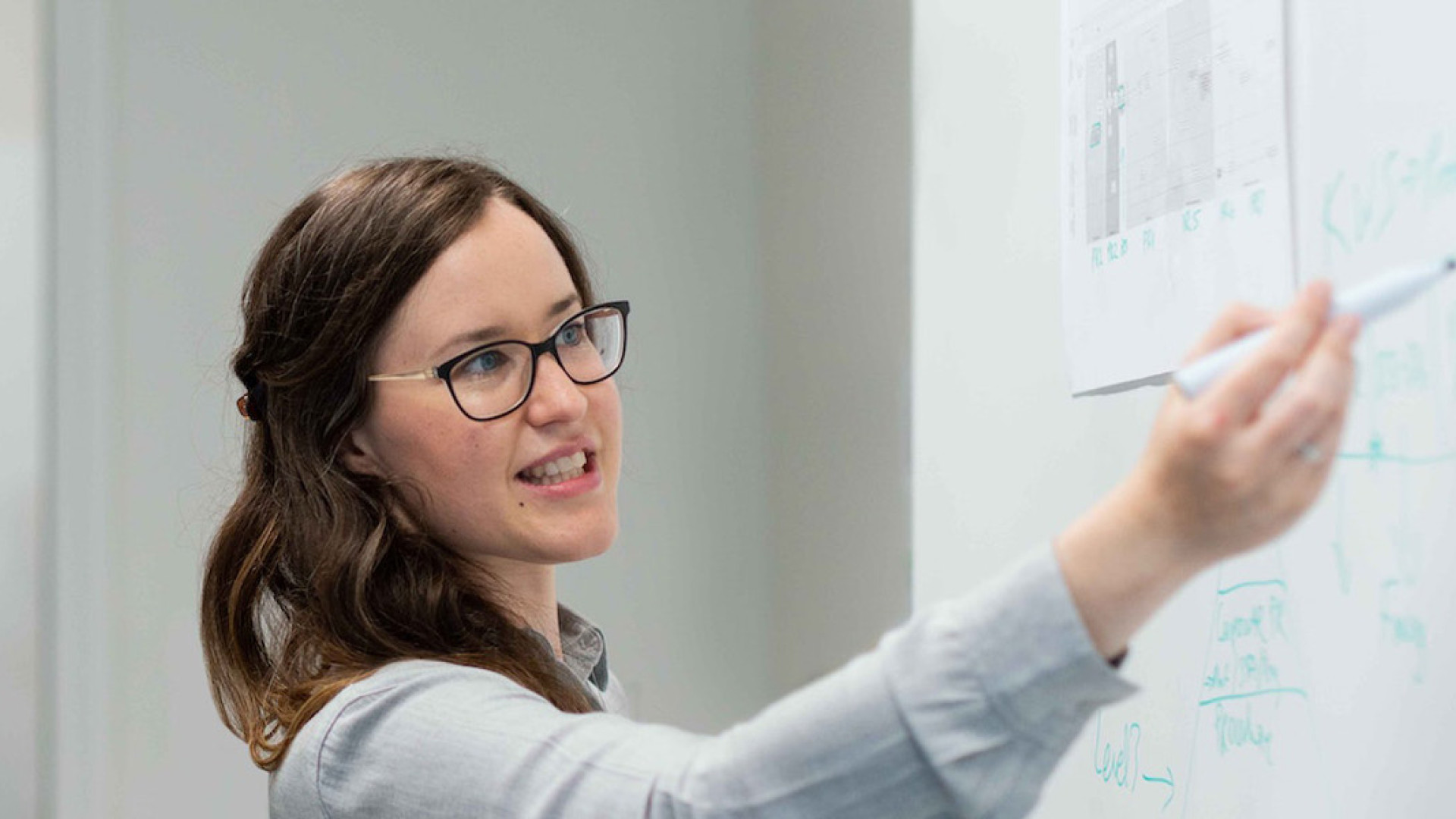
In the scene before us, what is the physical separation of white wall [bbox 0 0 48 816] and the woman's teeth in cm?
104

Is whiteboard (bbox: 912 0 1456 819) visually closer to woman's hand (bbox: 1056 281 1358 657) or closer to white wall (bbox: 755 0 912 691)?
woman's hand (bbox: 1056 281 1358 657)

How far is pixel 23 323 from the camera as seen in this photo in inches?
69.2

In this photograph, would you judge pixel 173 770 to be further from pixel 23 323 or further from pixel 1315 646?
pixel 1315 646

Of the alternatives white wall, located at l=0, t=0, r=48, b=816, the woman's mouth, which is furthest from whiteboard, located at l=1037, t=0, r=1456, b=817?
white wall, located at l=0, t=0, r=48, b=816

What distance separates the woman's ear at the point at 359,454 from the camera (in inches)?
37.4

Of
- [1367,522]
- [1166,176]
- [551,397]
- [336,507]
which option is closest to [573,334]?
[551,397]

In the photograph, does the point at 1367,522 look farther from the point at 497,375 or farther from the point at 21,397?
the point at 21,397

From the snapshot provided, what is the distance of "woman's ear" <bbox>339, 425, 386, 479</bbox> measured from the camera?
0.95m

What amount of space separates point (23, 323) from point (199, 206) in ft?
0.79

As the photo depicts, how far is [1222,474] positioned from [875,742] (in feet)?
0.49

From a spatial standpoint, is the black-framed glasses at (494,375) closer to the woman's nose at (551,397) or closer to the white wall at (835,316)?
the woman's nose at (551,397)

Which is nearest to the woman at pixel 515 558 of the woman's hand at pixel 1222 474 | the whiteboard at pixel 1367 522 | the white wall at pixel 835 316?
the woman's hand at pixel 1222 474

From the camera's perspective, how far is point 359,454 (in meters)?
0.96

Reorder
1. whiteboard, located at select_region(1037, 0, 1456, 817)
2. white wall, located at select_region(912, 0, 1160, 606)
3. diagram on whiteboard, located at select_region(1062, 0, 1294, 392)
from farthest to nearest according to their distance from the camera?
white wall, located at select_region(912, 0, 1160, 606), diagram on whiteboard, located at select_region(1062, 0, 1294, 392), whiteboard, located at select_region(1037, 0, 1456, 817)
